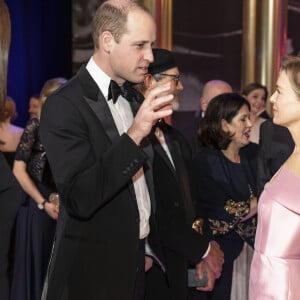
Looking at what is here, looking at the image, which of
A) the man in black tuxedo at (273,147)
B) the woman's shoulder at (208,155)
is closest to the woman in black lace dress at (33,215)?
the woman's shoulder at (208,155)

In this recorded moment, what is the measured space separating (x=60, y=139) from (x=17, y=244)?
8.04ft

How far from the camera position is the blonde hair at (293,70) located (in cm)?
233

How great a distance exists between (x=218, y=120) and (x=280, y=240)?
169 cm

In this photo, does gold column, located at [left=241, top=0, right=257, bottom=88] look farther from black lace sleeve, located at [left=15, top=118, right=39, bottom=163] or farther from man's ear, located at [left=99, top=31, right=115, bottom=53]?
man's ear, located at [left=99, top=31, right=115, bottom=53]

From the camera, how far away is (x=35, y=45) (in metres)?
6.86

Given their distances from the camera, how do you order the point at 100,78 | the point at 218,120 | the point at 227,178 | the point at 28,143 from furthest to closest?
the point at 28,143 → the point at 218,120 → the point at 227,178 → the point at 100,78

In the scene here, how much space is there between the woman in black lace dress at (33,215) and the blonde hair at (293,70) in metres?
2.18

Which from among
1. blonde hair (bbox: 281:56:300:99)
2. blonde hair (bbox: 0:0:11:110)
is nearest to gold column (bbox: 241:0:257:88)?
blonde hair (bbox: 281:56:300:99)

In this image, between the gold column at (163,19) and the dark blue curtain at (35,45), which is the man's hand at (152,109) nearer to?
the gold column at (163,19)

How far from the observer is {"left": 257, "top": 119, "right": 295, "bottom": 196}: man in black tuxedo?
3.06 m

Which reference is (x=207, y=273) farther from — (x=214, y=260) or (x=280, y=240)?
(x=280, y=240)

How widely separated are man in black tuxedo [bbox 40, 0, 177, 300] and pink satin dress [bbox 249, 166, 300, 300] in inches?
16.2

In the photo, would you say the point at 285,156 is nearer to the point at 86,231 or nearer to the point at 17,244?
the point at 86,231

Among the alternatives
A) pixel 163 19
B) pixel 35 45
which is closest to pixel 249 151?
pixel 163 19
